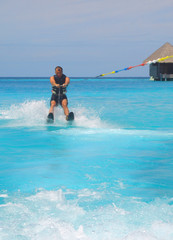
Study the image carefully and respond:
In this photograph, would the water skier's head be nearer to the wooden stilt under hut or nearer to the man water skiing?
the man water skiing

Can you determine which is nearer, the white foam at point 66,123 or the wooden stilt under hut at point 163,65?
the white foam at point 66,123

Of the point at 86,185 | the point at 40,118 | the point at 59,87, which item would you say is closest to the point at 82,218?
the point at 86,185

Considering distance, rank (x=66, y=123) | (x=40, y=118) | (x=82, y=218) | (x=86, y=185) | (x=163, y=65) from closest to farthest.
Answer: (x=82, y=218) < (x=86, y=185) < (x=66, y=123) < (x=40, y=118) < (x=163, y=65)

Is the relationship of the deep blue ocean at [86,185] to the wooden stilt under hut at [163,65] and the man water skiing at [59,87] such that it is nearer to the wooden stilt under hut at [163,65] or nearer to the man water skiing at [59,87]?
the man water skiing at [59,87]

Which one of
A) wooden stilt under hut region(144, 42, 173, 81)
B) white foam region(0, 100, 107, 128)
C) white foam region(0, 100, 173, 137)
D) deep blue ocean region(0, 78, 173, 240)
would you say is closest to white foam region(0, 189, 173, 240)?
deep blue ocean region(0, 78, 173, 240)

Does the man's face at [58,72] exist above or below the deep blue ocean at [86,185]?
above

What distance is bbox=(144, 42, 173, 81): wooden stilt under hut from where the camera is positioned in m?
56.4

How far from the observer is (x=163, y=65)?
60.1 meters

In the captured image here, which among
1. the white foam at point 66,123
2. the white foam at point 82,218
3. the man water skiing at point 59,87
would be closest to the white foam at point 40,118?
the white foam at point 66,123

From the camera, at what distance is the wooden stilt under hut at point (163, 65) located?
56375 millimetres

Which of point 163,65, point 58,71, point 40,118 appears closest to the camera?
point 58,71

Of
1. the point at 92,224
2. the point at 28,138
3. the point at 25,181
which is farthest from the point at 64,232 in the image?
the point at 28,138

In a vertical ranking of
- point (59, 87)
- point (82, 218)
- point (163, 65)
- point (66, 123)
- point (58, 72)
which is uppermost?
point (163, 65)

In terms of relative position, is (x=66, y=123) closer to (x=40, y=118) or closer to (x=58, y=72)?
(x=40, y=118)
